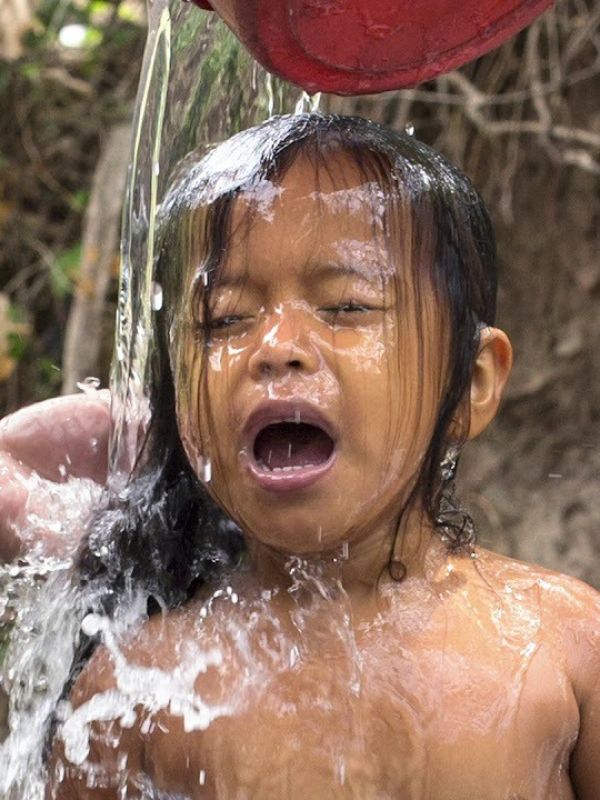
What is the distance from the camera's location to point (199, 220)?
1.67 meters

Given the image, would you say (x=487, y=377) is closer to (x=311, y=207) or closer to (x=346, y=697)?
(x=311, y=207)

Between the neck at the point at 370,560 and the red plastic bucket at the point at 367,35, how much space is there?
0.53 metres

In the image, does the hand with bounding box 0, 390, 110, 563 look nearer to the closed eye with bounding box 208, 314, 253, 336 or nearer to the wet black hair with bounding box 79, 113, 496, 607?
the wet black hair with bounding box 79, 113, 496, 607

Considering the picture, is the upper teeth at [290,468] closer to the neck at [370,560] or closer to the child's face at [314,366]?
the child's face at [314,366]

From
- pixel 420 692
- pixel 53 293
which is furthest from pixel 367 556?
pixel 53 293

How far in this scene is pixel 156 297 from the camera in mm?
1822

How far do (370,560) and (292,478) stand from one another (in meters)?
0.23

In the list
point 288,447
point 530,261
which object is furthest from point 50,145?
point 288,447

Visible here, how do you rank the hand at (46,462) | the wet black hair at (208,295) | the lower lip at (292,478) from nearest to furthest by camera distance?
1. the lower lip at (292,478)
2. the wet black hair at (208,295)
3. the hand at (46,462)

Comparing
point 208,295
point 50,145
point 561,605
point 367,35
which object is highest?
point 367,35

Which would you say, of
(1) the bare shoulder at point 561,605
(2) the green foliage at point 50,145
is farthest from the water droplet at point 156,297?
(2) the green foliage at point 50,145

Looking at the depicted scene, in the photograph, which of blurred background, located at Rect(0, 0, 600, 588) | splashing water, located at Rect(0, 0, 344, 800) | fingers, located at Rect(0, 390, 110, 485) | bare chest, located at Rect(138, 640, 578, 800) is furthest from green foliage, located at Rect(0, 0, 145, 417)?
bare chest, located at Rect(138, 640, 578, 800)

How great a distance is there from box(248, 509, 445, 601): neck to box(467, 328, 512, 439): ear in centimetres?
14

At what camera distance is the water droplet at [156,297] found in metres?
1.81
